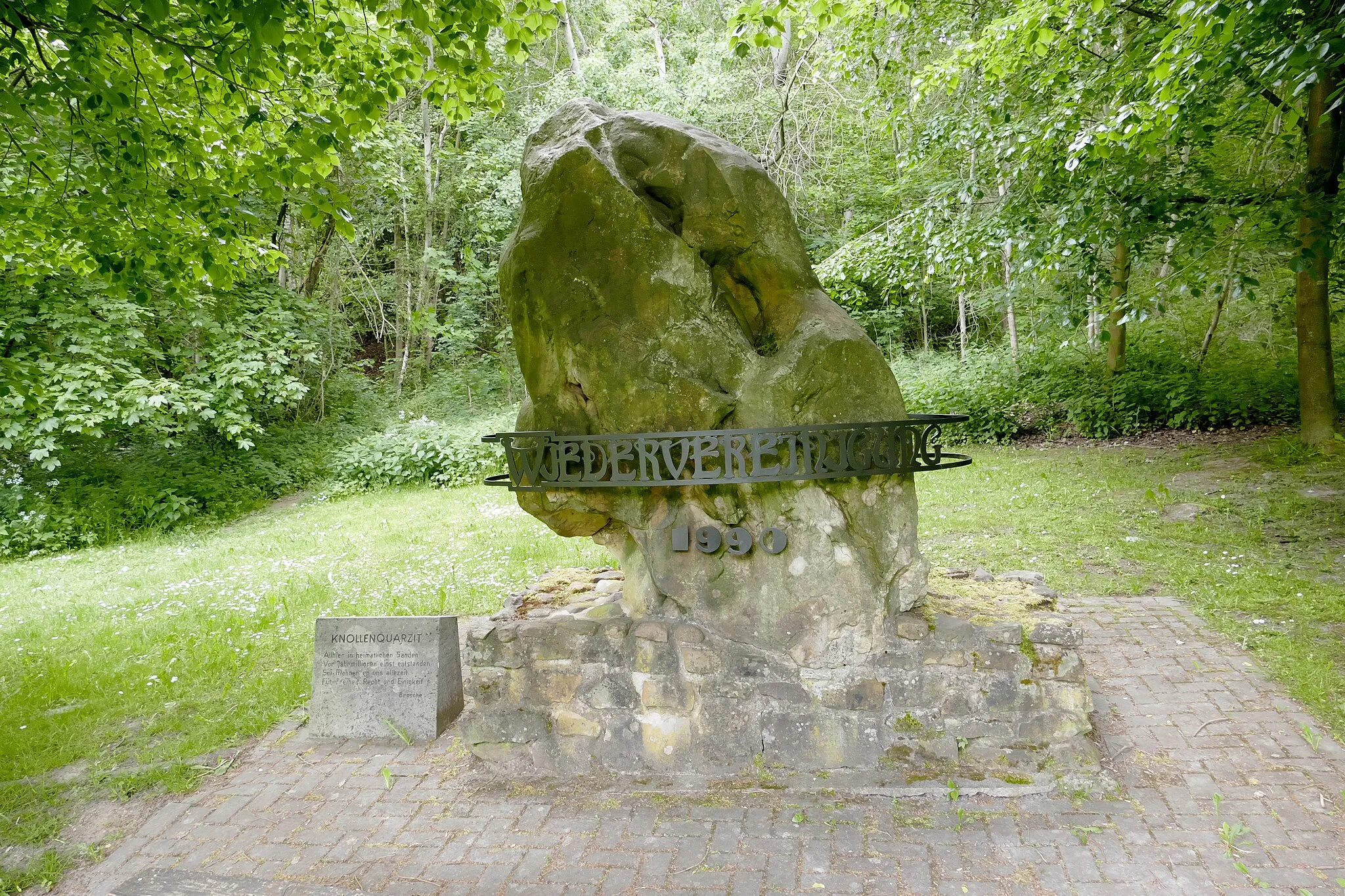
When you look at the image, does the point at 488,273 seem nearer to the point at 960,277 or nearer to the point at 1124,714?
the point at 960,277

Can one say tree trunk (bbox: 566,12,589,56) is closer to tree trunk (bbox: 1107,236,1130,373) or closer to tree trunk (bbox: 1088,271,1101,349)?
tree trunk (bbox: 1088,271,1101,349)

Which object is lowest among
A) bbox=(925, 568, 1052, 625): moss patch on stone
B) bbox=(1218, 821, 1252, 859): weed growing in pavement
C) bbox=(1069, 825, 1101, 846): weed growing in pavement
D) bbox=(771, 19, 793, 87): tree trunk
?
bbox=(1218, 821, 1252, 859): weed growing in pavement

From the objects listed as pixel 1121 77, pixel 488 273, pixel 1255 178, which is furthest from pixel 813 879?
pixel 488 273

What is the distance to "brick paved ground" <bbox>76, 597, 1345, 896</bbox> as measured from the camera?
3029 mm

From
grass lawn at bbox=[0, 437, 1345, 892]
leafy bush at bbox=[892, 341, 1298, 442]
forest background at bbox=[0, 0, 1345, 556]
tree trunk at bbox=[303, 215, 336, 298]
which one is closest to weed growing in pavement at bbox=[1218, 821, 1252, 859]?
grass lawn at bbox=[0, 437, 1345, 892]

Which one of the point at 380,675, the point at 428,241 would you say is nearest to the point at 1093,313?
the point at 380,675

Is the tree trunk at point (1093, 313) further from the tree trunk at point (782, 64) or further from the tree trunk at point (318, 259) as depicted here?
the tree trunk at point (318, 259)

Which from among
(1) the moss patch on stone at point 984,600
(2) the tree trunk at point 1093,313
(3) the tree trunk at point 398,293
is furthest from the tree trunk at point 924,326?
(1) the moss patch on stone at point 984,600

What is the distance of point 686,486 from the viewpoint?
389 cm

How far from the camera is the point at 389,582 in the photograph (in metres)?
7.89

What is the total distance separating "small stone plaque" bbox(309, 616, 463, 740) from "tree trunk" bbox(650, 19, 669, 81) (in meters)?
15.6

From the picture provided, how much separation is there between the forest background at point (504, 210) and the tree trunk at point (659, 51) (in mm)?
196

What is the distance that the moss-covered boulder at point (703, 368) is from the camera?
12.5 ft

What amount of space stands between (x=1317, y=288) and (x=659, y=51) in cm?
1444
